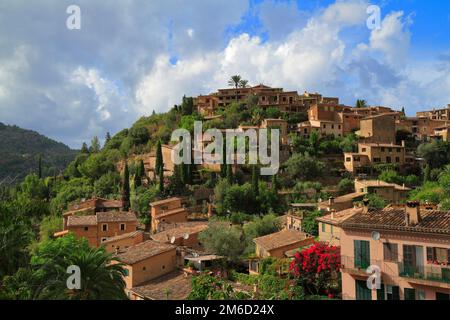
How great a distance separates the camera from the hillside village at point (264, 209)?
19.5 metres

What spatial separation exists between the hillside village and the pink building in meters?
0.05

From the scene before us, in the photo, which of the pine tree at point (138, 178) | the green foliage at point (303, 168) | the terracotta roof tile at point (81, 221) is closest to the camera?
the terracotta roof tile at point (81, 221)

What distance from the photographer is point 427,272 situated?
18.1 m

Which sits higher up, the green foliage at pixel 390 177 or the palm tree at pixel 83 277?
the green foliage at pixel 390 177

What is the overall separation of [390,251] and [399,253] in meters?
0.40

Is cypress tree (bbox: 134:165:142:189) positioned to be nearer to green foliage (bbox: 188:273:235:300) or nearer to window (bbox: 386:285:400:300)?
green foliage (bbox: 188:273:235:300)

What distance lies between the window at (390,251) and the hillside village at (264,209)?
4cm

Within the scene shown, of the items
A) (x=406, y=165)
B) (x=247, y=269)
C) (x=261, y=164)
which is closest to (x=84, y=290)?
(x=247, y=269)

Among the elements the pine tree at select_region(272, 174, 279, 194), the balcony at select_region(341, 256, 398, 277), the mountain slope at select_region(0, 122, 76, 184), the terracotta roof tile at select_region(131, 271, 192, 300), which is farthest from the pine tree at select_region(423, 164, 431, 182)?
the mountain slope at select_region(0, 122, 76, 184)

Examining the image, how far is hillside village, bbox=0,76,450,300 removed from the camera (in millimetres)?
19453

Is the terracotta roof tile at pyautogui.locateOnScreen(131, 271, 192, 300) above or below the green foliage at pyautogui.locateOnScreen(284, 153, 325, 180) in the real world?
below

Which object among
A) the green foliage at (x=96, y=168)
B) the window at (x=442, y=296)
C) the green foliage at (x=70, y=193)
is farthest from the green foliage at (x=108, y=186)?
the window at (x=442, y=296)

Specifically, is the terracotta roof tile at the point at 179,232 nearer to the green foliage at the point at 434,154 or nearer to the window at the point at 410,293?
the window at the point at 410,293
